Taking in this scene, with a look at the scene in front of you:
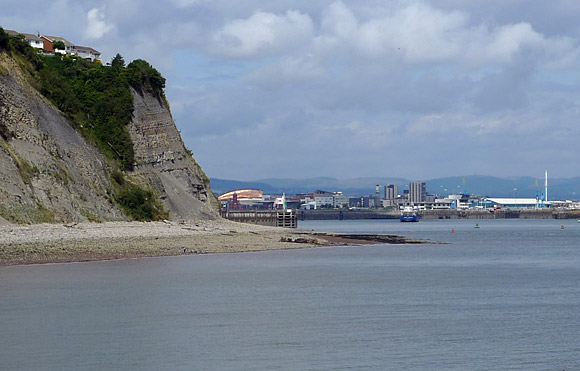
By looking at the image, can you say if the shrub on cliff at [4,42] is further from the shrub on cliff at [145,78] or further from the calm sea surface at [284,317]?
the calm sea surface at [284,317]

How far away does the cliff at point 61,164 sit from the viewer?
55.0 meters

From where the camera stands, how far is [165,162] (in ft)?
273

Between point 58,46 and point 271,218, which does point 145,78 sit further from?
point 271,218

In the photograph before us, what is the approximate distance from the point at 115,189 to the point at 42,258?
2519 centimetres

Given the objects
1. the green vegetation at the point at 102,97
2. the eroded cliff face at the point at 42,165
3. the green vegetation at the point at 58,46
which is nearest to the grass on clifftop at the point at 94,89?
the green vegetation at the point at 102,97

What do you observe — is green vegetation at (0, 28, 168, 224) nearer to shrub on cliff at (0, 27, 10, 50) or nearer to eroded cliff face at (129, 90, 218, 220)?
shrub on cliff at (0, 27, 10, 50)

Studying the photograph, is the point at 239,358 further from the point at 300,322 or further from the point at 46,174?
the point at 46,174

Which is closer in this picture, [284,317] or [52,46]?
[284,317]

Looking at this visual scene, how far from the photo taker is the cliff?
55000 mm

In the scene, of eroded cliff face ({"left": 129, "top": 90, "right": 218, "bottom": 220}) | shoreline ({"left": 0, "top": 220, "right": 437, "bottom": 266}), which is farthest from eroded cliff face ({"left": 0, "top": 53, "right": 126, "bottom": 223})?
eroded cliff face ({"left": 129, "top": 90, "right": 218, "bottom": 220})

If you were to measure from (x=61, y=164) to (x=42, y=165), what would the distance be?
10.1 feet

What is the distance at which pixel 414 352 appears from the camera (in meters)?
22.6

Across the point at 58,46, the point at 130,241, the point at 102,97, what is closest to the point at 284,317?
the point at 130,241

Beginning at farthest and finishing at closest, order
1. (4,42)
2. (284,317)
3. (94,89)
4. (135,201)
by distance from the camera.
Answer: (94,89) → (135,201) → (4,42) → (284,317)
